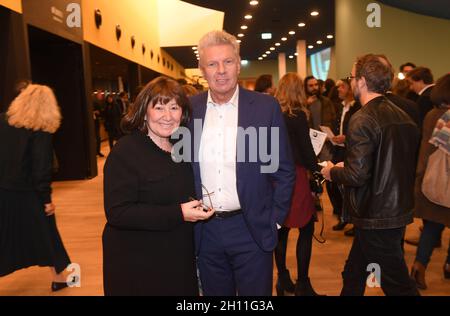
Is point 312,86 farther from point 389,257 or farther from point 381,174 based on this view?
point 389,257

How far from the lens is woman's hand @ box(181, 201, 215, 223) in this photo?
153cm

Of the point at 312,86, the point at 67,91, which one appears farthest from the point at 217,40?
the point at 67,91

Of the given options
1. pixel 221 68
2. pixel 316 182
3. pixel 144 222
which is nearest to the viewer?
pixel 144 222

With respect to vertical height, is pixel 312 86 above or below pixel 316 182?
above

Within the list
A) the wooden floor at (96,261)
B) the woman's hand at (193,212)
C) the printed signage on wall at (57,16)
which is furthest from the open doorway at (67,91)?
the woman's hand at (193,212)

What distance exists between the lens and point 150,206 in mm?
1531

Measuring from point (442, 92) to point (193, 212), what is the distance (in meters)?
2.28

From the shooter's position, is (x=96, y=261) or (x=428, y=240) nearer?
(x=428, y=240)

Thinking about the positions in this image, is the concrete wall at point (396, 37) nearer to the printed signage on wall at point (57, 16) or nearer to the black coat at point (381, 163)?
the printed signage on wall at point (57, 16)

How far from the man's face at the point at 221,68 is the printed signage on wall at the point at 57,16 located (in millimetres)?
4680

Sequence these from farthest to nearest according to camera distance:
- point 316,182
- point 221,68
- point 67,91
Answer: point 67,91 < point 316,182 < point 221,68

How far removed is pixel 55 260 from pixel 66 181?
16.3 feet

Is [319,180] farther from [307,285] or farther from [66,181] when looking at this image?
[66,181]

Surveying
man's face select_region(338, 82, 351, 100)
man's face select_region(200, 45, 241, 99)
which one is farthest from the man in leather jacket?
man's face select_region(338, 82, 351, 100)
